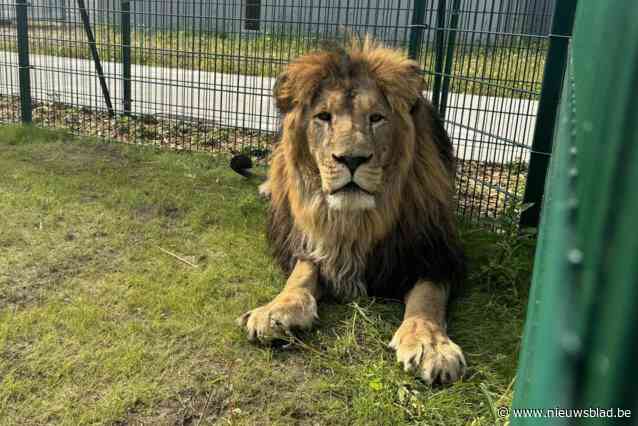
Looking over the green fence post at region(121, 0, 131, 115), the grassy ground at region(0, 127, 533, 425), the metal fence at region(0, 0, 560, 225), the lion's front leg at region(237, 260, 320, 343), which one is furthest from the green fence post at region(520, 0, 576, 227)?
the green fence post at region(121, 0, 131, 115)

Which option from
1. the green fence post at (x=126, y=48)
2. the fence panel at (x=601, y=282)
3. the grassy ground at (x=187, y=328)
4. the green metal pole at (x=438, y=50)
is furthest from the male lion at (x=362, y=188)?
the green fence post at (x=126, y=48)

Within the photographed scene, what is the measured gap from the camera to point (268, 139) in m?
6.59

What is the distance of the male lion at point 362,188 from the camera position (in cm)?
277

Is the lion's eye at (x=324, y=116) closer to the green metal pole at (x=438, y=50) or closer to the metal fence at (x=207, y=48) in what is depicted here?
the green metal pole at (x=438, y=50)

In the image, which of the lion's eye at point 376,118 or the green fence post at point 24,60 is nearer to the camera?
the lion's eye at point 376,118

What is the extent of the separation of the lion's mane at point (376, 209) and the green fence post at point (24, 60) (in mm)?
4718

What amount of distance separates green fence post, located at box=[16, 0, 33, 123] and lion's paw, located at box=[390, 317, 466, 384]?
5882 millimetres

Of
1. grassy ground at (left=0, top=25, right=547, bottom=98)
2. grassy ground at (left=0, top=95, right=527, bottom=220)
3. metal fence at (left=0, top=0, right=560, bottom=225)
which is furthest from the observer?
grassy ground at (left=0, top=95, right=527, bottom=220)

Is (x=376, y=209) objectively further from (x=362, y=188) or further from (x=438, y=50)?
(x=438, y=50)

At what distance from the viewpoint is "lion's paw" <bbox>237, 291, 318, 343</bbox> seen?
2566 mm

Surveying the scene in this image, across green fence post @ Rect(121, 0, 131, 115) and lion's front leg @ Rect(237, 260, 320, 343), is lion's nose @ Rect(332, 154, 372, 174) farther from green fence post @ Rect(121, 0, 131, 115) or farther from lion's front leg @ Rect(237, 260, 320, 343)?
green fence post @ Rect(121, 0, 131, 115)

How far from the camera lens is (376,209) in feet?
9.75

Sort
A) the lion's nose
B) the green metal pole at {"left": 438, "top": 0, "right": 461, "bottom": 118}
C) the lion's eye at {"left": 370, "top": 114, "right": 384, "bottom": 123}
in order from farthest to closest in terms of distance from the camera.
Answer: the green metal pole at {"left": 438, "top": 0, "right": 461, "bottom": 118}
the lion's eye at {"left": 370, "top": 114, "right": 384, "bottom": 123}
the lion's nose

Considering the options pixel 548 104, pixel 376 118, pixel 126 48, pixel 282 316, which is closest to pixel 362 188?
pixel 376 118
